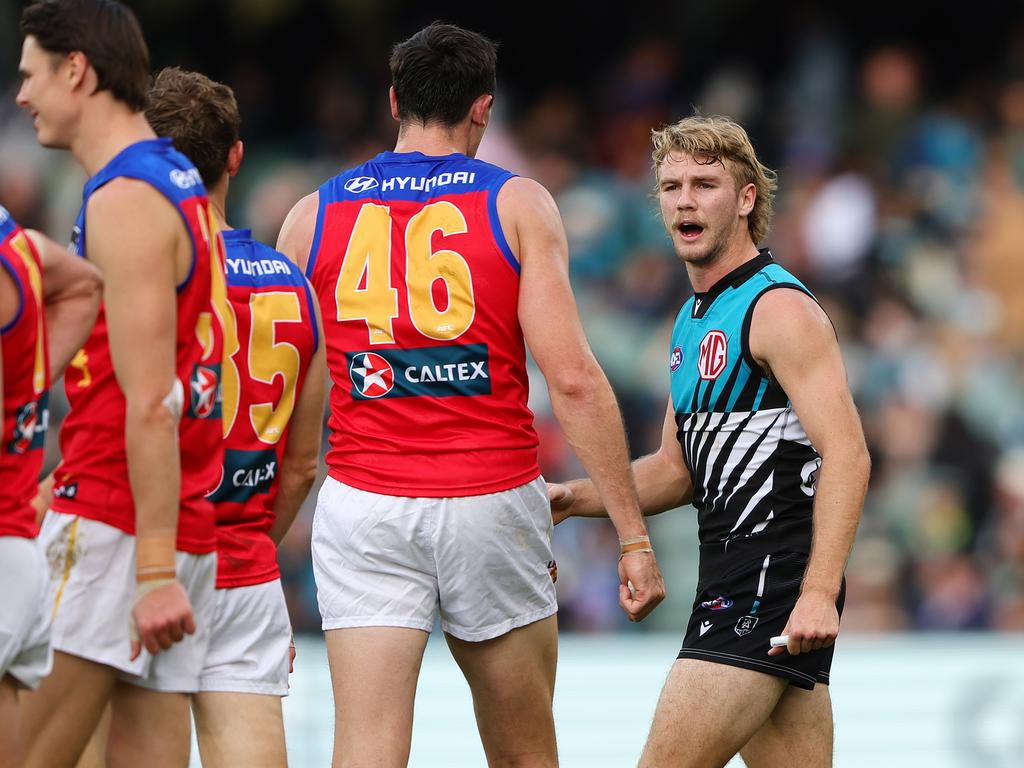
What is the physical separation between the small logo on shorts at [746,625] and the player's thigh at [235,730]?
1.40m

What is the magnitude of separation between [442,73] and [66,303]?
168 cm

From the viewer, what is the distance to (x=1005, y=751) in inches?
354

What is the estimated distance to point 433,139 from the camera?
209 inches

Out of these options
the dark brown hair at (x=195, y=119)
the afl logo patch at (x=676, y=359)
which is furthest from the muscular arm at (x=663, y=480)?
the dark brown hair at (x=195, y=119)

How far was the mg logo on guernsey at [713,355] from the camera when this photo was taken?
5199 millimetres

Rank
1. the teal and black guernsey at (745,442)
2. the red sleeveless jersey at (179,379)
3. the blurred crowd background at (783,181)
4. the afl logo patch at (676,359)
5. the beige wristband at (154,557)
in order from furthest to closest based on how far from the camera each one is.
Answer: the blurred crowd background at (783,181) < the afl logo patch at (676,359) < the teal and black guernsey at (745,442) < the red sleeveless jersey at (179,379) < the beige wristband at (154,557)

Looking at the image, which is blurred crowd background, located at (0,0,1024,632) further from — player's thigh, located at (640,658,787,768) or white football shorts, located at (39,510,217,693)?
white football shorts, located at (39,510,217,693)

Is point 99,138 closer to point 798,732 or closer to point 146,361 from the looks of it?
point 146,361

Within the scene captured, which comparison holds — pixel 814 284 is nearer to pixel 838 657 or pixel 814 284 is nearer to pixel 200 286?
pixel 838 657

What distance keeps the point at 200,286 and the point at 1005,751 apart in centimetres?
629

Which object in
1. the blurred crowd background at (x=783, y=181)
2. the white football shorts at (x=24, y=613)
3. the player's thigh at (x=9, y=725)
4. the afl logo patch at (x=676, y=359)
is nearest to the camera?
the white football shorts at (x=24, y=613)

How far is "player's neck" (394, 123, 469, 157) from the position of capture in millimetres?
5320

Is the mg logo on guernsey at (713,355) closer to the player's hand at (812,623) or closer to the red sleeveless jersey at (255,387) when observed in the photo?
the player's hand at (812,623)

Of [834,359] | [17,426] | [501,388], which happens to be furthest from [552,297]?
[17,426]
